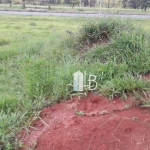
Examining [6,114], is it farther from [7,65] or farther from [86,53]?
[7,65]

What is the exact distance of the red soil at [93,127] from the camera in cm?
225

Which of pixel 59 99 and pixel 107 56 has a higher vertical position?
pixel 107 56

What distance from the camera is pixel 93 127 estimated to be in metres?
2.42

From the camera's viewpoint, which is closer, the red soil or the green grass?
the red soil

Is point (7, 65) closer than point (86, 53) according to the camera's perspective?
No

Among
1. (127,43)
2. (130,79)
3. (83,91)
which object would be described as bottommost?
→ (83,91)

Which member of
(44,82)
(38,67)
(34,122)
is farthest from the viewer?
(38,67)

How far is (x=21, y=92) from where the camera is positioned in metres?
3.48

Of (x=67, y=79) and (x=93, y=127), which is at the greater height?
(x=67, y=79)

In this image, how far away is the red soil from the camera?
7.37ft

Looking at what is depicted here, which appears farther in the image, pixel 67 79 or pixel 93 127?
pixel 67 79

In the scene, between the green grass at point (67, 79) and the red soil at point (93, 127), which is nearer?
the red soil at point (93, 127)

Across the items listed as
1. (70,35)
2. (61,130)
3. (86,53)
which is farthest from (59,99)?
(70,35)

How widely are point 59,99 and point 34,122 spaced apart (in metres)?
0.45
